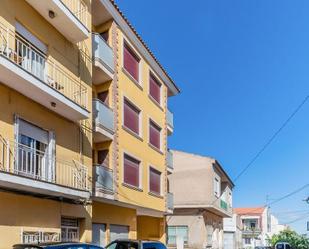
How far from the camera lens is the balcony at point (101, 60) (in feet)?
63.8

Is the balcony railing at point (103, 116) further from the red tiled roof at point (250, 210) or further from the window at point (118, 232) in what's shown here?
the red tiled roof at point (250, 210)

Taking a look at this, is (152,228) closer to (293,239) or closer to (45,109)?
(45,109)

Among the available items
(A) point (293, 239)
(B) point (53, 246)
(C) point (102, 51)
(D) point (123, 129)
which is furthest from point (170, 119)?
(A) point (293, 239)

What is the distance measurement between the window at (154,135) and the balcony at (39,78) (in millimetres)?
9550

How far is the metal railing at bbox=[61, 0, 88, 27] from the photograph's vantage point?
54.8ft

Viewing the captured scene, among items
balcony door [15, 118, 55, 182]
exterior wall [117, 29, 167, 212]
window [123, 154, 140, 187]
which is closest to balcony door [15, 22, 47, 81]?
balcony door [15, 118, 55, 182]

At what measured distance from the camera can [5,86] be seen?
1301 cm

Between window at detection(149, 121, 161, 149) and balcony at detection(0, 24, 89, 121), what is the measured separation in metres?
9.55

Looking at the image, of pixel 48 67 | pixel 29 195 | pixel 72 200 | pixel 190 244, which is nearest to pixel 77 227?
pixel 72 200

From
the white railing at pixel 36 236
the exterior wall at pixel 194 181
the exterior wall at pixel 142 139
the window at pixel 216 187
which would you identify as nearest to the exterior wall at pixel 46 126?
the white railing at pixel 36 236

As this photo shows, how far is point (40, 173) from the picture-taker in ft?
48.5

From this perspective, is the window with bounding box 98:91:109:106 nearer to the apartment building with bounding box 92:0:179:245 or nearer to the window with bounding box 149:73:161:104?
the apartment building with bounding box 92:0:179:245

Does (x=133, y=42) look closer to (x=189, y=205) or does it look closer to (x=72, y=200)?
(x=72, y=200)

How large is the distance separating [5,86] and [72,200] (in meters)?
4.72
